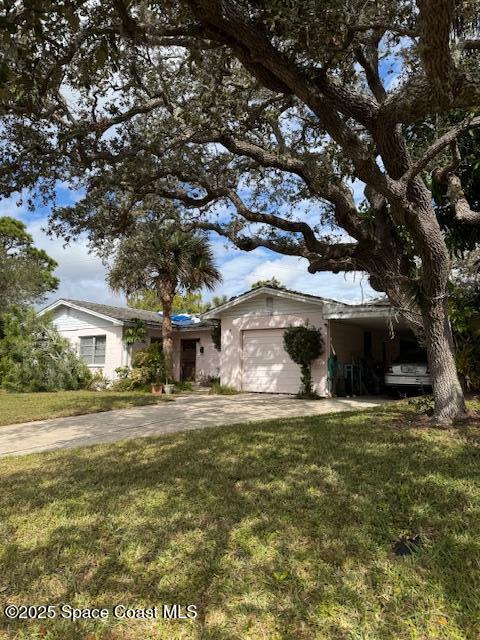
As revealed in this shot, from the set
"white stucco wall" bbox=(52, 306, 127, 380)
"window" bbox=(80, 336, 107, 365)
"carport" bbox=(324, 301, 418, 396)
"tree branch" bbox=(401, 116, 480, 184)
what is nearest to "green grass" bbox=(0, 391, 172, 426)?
"white stucco wall" bbox=(52, 306, 127, 380)

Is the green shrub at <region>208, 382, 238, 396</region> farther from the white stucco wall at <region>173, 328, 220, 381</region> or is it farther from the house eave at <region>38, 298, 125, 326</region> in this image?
the house eave at <region>38, 298, 125, 326</region>

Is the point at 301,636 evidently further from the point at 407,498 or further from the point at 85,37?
the point at 85,37

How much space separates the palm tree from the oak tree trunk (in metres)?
10.7

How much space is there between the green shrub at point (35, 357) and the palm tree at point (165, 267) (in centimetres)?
376

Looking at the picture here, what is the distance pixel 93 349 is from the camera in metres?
21.5

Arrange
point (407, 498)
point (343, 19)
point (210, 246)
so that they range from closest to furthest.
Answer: point (407, 498)
point (343, 19)
point (210, 246)

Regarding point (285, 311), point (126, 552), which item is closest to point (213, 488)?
point (126, 552)

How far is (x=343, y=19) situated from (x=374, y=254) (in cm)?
382

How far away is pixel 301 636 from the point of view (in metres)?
2.33

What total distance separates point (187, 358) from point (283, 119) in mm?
14678

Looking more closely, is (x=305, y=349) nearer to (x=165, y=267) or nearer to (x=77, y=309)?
(x=165, y=267)

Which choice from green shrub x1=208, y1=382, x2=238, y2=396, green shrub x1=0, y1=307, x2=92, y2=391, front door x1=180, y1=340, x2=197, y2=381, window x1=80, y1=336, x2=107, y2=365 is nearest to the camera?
green shrub x1=208, y1=382, x2=238, y2=396

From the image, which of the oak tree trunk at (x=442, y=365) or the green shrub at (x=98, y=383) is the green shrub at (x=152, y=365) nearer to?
the green shrub at (x=98, y=383)

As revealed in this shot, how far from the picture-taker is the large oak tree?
5105 millimetres
